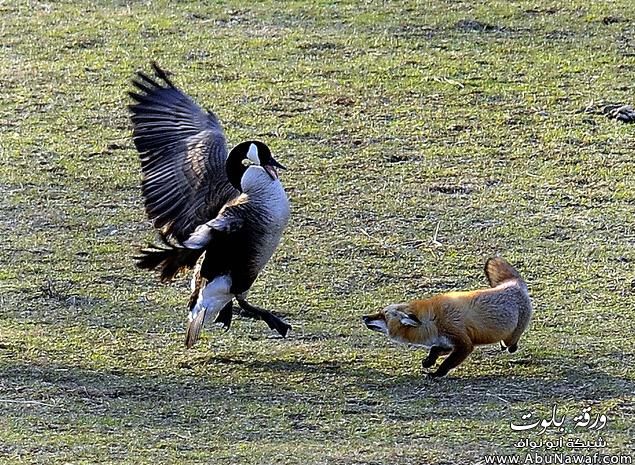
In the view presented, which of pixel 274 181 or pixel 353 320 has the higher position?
pixel 274 181

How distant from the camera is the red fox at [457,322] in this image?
584 centimetres

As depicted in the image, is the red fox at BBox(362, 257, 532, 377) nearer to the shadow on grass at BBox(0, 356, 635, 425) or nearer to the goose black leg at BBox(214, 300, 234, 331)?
the shadow on grass at BBox(0, 356, 635, 425)

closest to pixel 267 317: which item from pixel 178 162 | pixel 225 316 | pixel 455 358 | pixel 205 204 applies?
pixel 225 316

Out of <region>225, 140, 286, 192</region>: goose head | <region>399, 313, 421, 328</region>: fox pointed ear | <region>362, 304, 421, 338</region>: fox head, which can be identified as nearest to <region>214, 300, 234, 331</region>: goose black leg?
<region>225, 140, 286, 192</region>: goose head

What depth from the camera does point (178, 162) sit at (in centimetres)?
713

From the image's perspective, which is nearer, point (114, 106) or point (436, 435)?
point (436, 435)

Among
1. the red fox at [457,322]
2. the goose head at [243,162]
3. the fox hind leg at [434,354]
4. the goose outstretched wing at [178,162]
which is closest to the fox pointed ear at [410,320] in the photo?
the red fox at [457,322]

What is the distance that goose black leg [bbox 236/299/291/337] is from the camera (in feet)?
20.5

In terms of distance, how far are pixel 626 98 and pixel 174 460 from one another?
544cm

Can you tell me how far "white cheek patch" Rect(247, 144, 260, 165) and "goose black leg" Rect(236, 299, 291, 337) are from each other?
2.28 feet

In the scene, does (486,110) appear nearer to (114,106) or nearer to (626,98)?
(626,98)

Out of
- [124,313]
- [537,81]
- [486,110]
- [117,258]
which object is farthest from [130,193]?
[537,81]

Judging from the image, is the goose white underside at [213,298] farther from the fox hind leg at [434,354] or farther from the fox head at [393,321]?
the fox hind leg at [434,354]

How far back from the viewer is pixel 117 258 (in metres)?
7.38
